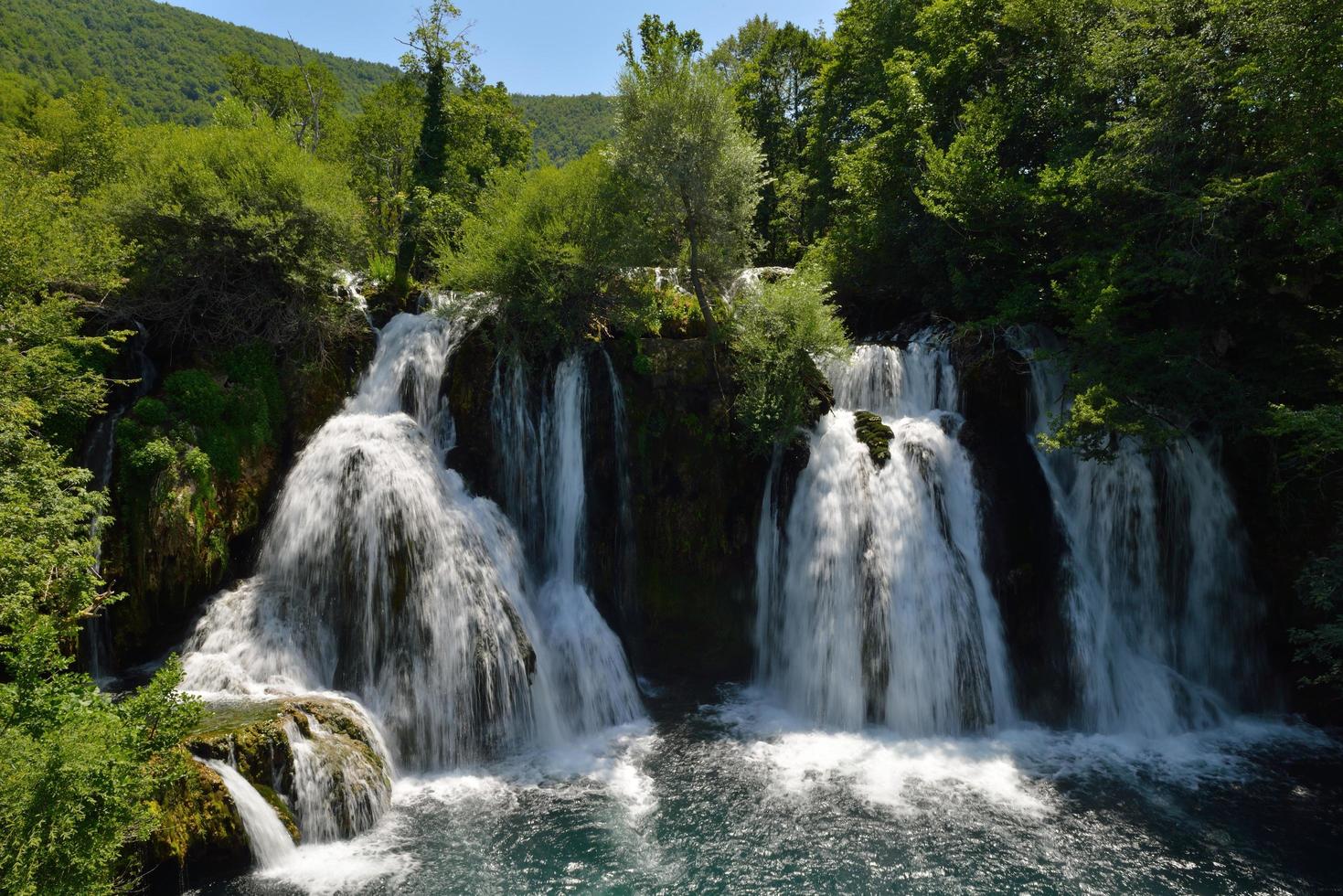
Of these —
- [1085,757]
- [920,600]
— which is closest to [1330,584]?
[1085,757]

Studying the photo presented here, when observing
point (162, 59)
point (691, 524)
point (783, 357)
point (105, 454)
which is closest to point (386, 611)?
point (105, 454)

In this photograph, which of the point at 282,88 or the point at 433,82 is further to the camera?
the point at 282,88

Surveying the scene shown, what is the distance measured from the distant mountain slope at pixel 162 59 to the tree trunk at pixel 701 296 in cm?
5828

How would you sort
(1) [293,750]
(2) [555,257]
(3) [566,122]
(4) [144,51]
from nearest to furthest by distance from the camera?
(1) [293,750] < (2) [555,257] < (3) [566,122] < (4) [144,51]

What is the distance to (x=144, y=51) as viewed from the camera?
324 feet

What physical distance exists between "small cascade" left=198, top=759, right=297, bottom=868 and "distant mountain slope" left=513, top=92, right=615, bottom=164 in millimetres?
73896

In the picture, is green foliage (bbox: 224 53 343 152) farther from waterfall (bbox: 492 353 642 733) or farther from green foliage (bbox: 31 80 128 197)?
waterfall (bbox: 492 353 642 733)

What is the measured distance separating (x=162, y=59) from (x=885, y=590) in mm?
127944

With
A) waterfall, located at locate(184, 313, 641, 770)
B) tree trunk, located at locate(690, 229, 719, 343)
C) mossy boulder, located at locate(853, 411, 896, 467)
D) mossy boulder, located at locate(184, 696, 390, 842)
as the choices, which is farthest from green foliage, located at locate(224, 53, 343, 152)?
mossy boulder, located at locate(184, 696, 390, 842)

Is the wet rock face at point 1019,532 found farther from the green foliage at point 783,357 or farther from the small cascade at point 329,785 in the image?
the small cascade at point 329,785

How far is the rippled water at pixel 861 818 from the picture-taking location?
9.24 meters

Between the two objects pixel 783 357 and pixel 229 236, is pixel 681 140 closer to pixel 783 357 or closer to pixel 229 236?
pixel 783 357

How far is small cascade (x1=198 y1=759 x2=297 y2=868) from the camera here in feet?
29.6

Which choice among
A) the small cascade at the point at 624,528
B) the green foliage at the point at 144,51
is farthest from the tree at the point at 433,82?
the green foliage at the point at 144,51
